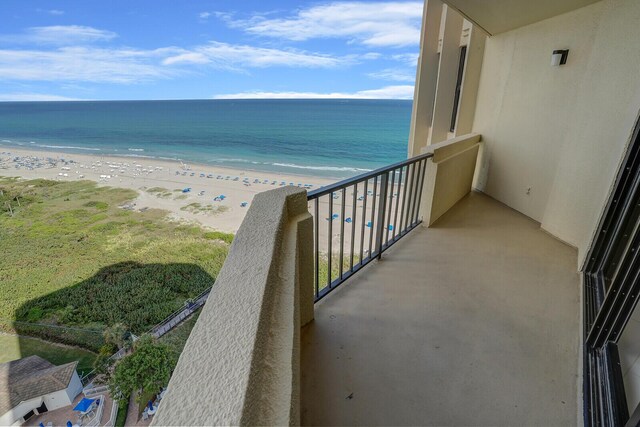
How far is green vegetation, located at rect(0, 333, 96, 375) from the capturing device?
9355 mm

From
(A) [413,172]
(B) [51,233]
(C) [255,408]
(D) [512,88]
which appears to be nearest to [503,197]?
(D) [512,88]

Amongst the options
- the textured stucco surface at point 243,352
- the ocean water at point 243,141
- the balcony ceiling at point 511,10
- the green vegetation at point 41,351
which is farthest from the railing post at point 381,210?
the ocean water at point 243,141

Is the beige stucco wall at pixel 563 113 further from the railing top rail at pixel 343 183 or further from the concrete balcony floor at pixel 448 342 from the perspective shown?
the railing top rail at pixel 343 183

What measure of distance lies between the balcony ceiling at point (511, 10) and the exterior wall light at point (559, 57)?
42cm

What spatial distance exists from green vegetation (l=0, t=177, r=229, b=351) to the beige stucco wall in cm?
1155

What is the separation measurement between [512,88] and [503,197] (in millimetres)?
1620

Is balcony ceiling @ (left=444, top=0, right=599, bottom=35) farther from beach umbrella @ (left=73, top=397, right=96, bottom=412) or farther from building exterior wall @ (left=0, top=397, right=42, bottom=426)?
building exterior wall @ (left=0, top=397, right=42, bottom=426)

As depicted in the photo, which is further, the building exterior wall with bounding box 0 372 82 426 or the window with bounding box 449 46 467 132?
the building exterior wall with bounding box 0 372 82 426

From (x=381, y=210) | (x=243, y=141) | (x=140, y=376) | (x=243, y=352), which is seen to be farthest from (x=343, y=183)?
(x=243, y=141)

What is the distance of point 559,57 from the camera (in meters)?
3.41

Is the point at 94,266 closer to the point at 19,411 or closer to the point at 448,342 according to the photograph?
the point at 19,411

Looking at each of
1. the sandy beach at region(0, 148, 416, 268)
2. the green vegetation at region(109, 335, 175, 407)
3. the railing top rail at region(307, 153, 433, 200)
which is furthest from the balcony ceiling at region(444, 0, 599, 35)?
the sandy beach at region(0, 148, 416, 268)

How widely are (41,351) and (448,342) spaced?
1328 centimetres

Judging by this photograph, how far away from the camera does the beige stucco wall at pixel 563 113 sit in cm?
264
